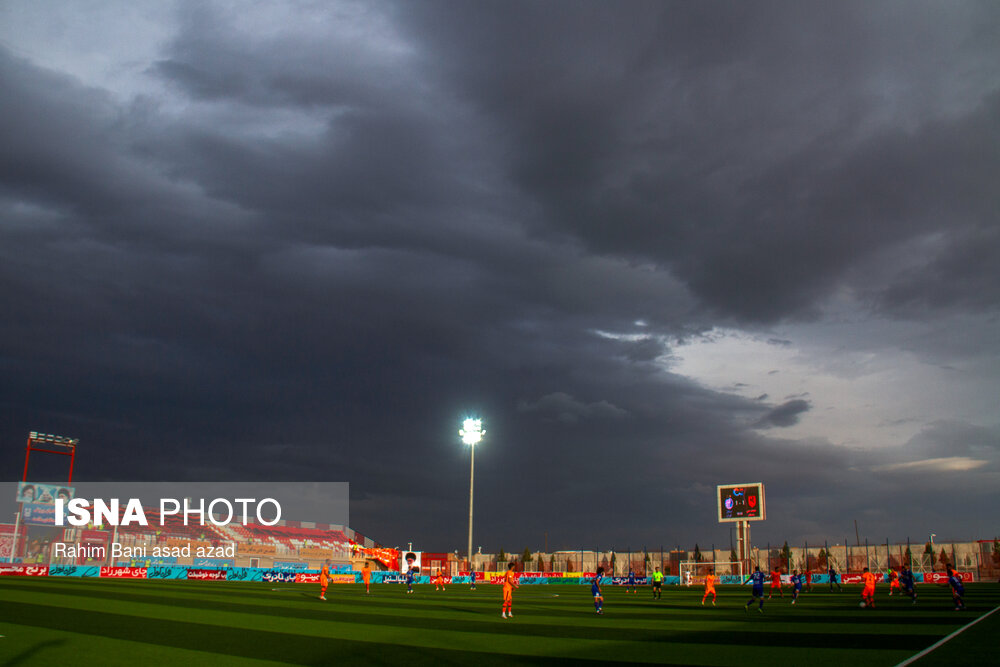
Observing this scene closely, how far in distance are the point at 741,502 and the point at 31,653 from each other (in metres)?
66.9

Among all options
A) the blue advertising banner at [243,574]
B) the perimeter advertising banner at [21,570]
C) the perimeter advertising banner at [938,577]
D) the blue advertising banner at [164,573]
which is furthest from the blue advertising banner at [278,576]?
the perimeter advertising banner at [938,577]

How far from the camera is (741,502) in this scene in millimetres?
70750

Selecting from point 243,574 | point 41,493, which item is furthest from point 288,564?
point 41,493

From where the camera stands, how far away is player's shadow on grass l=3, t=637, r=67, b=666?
13.1m

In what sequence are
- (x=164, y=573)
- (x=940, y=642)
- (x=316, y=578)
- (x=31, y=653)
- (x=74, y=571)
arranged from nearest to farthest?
1. (x=31, y=653)
2. (x=940, y=642)
3. (x=316, y=578)
4. (x=164, y=573)
5. (x=74, y=571)

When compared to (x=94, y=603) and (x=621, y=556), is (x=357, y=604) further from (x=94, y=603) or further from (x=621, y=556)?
(x=621, y=556)

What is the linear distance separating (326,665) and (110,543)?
93.1 meters

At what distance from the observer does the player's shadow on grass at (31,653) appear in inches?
516

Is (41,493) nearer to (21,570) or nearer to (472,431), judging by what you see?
(21,570)

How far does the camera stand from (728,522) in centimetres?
7138

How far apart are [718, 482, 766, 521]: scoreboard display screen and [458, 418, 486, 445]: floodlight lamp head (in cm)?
2580

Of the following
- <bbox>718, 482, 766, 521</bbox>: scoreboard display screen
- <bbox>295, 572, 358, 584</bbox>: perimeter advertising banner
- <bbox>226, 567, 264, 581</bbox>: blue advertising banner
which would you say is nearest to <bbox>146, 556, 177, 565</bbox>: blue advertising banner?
<bbox>226, 567, 264, 581</bbox>: blue advertising banner

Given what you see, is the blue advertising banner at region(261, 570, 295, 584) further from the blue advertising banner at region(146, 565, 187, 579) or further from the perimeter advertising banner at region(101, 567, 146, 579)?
the perimeter advertising banner at region(101, 567, 146, 579)

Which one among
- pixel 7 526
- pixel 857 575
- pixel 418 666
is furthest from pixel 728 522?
pixel 7 526
